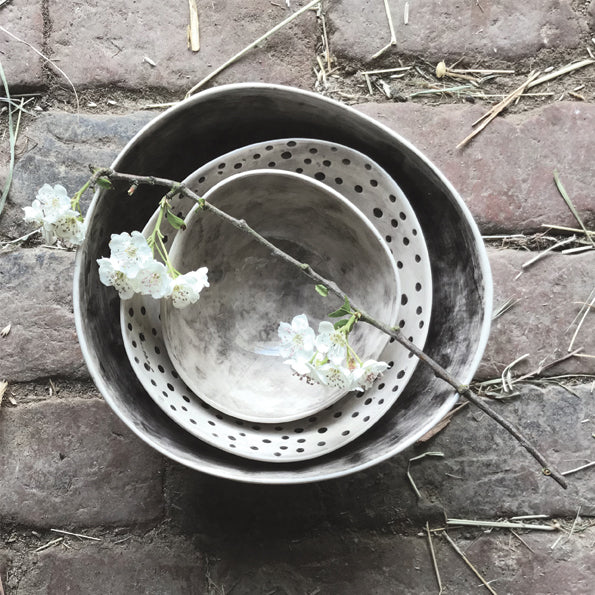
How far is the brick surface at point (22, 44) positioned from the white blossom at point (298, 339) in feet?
1.41

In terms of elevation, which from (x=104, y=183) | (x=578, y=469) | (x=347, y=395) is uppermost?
(x=104, y=183)

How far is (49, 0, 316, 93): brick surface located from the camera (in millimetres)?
787

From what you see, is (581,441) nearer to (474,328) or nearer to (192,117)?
(474,328)

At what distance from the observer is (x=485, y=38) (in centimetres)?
80

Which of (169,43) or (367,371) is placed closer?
(367,371)

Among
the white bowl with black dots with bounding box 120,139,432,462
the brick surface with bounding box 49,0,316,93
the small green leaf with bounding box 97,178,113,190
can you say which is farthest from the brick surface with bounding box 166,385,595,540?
the brick surface with bounding box 49,0,316,93

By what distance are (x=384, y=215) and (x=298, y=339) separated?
0.17m

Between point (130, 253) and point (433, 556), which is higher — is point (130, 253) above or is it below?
above

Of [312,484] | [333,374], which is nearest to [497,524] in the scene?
[312,484]

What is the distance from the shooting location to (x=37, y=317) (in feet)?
2.52

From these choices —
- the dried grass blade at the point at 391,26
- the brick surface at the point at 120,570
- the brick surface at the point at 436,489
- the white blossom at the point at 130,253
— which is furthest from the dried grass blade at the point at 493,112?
the brick surface at the point at 120,570

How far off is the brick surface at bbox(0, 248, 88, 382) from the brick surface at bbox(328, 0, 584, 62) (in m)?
0.41

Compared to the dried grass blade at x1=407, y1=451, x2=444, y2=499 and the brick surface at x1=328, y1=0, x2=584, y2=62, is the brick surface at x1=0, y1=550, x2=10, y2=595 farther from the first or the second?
the brick surface at x1=328, y1=0, x2=584, y2=62

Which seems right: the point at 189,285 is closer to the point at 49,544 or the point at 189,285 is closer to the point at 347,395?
the point at 347,395
